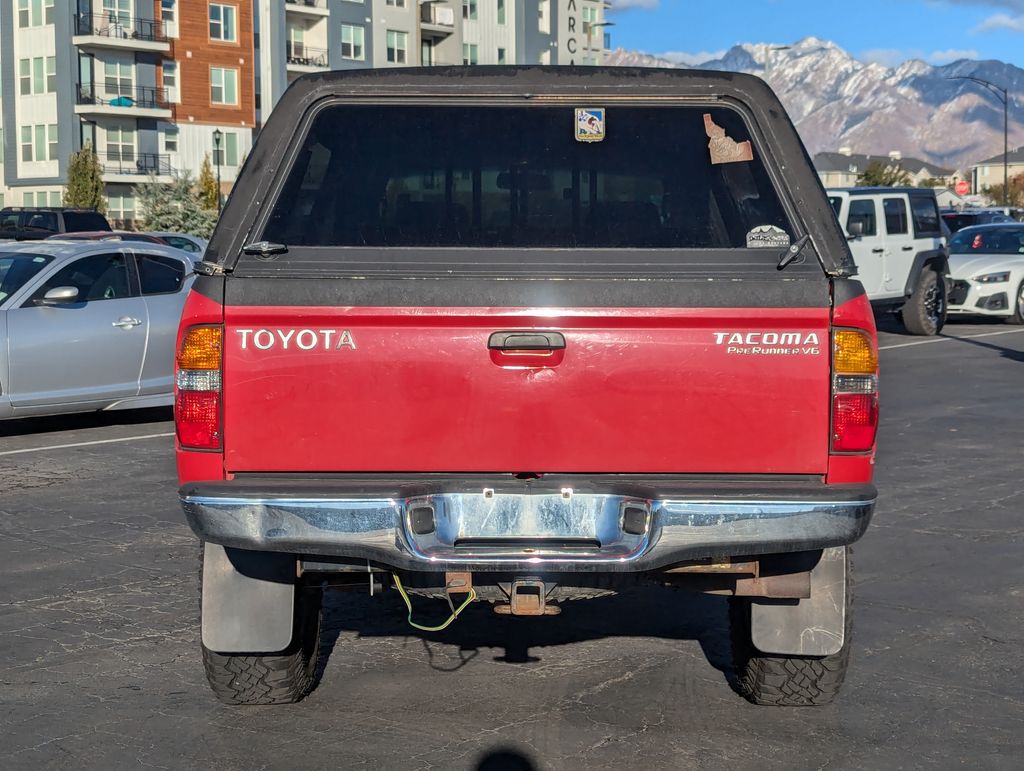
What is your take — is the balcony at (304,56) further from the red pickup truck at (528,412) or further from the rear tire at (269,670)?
the red pickup truck at (528,412)

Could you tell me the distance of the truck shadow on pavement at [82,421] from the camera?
42.8 ft

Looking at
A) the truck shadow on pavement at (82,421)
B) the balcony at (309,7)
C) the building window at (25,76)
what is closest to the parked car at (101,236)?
the truck shadow on pavement at (82,421)

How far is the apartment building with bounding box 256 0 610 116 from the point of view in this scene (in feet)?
242

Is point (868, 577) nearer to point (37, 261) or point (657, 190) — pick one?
point (657, 190)

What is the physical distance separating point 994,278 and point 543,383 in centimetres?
2154

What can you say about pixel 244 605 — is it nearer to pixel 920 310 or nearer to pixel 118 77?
pixel 920 310

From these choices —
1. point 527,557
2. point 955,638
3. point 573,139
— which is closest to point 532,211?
point 573,139

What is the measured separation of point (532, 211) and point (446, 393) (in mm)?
861

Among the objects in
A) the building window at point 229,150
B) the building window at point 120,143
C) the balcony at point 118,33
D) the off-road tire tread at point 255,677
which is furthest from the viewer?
the building window at point 229,150

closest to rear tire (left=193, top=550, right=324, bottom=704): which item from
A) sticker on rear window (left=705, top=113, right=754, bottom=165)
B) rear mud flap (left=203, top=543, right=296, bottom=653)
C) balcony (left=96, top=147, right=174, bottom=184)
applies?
rear mud flap (left=203, top=543, right=296, bottom=653)

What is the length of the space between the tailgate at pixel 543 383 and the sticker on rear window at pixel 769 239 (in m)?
0.43

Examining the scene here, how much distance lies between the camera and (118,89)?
2694 inches

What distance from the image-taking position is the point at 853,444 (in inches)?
170

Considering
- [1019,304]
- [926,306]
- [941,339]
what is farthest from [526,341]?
[1019,304]
